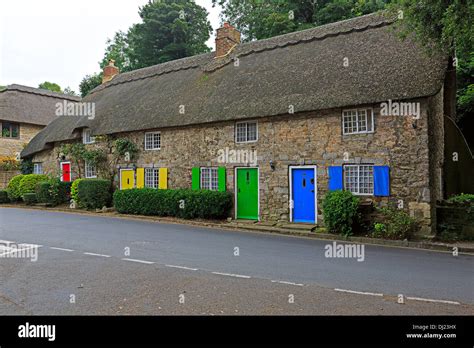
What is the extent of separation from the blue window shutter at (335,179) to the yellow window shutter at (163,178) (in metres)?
7.86

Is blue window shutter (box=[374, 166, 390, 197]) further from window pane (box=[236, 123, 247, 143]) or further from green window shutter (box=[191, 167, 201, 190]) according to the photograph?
green window shutter (box=[191, 167, 201, 190])

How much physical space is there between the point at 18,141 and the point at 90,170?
13527mm

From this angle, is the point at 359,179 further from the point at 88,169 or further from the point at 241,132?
the point at 88,169

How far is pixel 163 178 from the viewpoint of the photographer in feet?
54.5

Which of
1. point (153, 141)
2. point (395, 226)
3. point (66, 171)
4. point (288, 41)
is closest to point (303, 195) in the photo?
point (395, 226)

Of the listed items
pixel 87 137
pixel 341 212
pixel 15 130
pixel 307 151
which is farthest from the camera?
pixel 15 130

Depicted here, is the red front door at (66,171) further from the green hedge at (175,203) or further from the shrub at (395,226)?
the shrub at (395,226)

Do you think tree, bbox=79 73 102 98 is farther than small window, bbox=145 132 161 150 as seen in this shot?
Yes

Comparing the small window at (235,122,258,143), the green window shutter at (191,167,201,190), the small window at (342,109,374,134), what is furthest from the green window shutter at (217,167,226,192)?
the small window at (342,109,374,134)

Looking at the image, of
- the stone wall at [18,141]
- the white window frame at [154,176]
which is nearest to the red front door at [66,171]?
the white window frame at [154,176]

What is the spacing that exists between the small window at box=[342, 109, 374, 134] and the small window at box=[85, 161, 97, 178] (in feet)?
45.3

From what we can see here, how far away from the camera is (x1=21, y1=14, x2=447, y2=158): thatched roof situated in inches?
459
